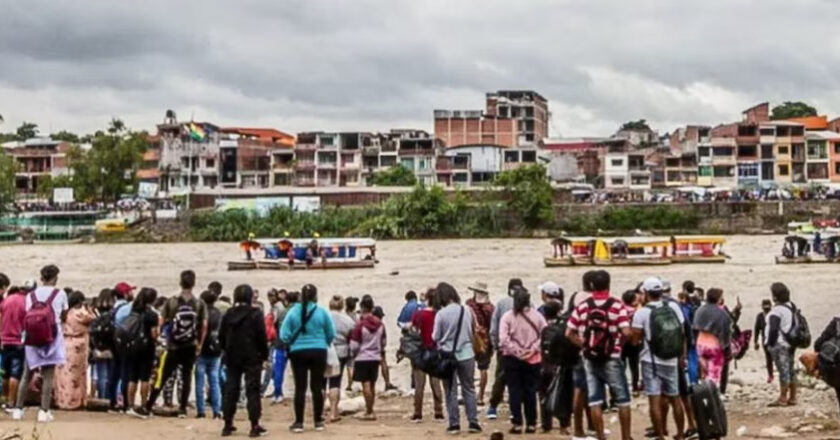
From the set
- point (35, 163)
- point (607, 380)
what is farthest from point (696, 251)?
point (35, 163)

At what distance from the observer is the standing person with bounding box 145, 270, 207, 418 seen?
9.91 metres

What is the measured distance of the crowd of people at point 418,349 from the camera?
27.9ft

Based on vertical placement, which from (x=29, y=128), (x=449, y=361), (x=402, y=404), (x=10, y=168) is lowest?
(x=402, y=404)

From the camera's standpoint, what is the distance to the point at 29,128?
140m

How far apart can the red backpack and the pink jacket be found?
4177 millimetres

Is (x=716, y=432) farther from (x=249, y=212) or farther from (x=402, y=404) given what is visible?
(x=249, y=212)

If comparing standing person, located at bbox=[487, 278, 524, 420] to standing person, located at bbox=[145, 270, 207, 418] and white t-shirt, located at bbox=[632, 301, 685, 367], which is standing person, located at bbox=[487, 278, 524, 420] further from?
standing person, located at bbox=[145, 270, 207, 418]

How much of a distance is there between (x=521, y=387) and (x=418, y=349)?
1068mm

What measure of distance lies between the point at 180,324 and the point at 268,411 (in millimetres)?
2832

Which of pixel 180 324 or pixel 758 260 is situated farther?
pixel 758 260

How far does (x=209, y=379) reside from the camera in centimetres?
1081

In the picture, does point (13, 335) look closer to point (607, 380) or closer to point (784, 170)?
point (607, 380)

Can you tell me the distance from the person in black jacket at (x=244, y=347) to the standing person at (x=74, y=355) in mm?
1951

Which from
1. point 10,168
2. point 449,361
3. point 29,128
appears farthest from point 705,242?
point 29,128
